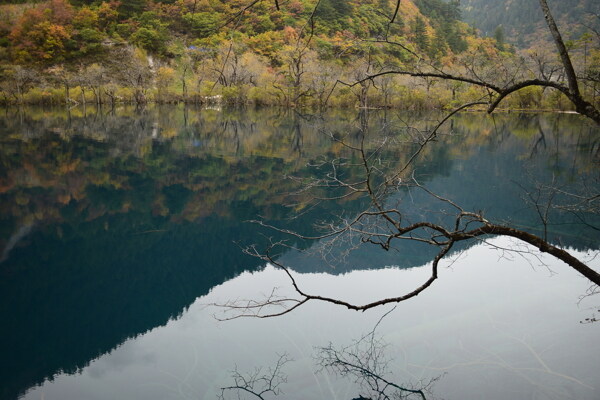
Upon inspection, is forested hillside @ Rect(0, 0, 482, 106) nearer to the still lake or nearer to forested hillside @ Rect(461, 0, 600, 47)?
the still lake

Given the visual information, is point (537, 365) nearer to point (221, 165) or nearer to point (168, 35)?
point (221, 165)

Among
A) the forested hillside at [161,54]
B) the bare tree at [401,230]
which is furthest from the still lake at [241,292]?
the forested hillside at [161,54]

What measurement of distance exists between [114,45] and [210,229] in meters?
74.3

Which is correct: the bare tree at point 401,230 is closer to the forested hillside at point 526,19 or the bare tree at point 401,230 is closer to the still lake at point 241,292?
the still lake at point 241,292

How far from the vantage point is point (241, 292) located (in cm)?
803

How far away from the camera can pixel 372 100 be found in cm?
5659

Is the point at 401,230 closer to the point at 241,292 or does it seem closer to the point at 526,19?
the point at 241,292

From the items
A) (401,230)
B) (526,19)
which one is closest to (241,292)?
(401,230)

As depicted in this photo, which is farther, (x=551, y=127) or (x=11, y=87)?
(x=11, y=87)

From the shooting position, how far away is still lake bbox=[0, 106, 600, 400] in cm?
542

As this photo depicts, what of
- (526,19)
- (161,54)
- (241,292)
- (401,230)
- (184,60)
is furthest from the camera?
(526,19)

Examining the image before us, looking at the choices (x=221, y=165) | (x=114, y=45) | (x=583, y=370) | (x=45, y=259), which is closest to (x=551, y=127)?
(x=221, y=165)

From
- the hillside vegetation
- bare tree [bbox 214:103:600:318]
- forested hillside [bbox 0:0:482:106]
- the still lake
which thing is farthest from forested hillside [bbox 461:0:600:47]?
bare tree [bbox 214:103:600:318]

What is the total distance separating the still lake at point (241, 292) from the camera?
5422 mm
